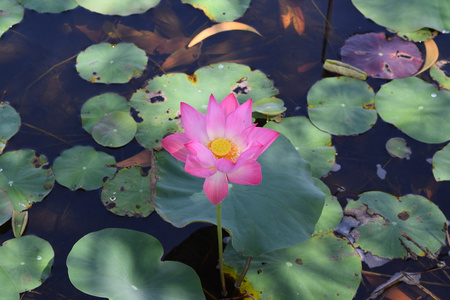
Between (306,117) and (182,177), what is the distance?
112 cm

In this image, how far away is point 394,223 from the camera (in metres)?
2.43

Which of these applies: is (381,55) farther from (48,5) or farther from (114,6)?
(48,5)

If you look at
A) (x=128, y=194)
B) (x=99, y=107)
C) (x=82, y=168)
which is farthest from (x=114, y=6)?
(x=128, y=194)

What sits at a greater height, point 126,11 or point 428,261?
point 126,11

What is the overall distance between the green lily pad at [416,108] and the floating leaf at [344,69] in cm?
17

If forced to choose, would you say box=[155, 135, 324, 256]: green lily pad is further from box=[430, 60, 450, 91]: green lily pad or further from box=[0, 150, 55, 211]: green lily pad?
box=[430, 60, 450, 91]: green lily pad

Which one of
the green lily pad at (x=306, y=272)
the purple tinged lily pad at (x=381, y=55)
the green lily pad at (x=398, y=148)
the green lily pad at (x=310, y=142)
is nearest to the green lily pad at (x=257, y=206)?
the green lily pad at (x=306, y=272)

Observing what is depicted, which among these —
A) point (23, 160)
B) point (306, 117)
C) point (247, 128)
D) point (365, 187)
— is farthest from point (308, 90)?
point (23, 160)

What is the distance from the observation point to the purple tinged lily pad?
317 centimetres

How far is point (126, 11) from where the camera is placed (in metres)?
3.51

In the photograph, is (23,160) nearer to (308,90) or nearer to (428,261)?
(308,90)

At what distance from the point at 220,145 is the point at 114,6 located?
219 centimetres

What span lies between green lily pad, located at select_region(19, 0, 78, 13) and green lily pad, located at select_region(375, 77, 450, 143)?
2429mm

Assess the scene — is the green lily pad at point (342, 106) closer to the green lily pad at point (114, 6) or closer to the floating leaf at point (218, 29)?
the floating leaf at point (218, 29)
